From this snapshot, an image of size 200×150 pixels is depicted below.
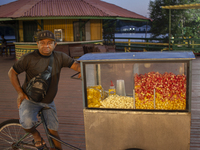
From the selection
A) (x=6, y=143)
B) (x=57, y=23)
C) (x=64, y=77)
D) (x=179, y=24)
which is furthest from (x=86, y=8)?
(x=6, y=143)

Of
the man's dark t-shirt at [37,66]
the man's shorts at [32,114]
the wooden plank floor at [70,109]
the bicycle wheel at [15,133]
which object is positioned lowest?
the wooden plank floor at [70,109]

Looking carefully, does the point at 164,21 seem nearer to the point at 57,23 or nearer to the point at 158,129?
the point at 57,23

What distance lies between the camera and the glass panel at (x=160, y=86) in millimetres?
2912

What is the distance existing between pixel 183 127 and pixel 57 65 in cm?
174

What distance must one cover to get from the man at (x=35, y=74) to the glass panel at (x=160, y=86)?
1072 mm

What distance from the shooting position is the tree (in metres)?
23.0

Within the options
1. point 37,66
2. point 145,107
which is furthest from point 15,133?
point 145,107

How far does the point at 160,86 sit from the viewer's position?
2.95 m

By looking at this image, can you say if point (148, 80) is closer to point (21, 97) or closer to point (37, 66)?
point (37, 66)

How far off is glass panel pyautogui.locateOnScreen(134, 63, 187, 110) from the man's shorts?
111 centimetres

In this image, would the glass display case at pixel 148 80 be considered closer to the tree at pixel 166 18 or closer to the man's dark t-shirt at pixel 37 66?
the man's dark t-shirt at pixel 37 66

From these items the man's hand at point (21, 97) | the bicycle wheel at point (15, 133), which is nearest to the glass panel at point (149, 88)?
the man's hand at point (21, 97)

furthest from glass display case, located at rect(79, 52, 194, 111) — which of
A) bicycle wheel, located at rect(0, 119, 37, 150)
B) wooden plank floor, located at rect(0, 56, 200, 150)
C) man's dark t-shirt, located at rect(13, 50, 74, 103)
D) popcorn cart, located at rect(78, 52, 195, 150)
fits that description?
wooden plank floor, located at rect(0, 56, 200, 150)

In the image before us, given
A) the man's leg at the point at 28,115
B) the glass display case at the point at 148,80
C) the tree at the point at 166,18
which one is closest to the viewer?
the glass display case at the point at 148,80
